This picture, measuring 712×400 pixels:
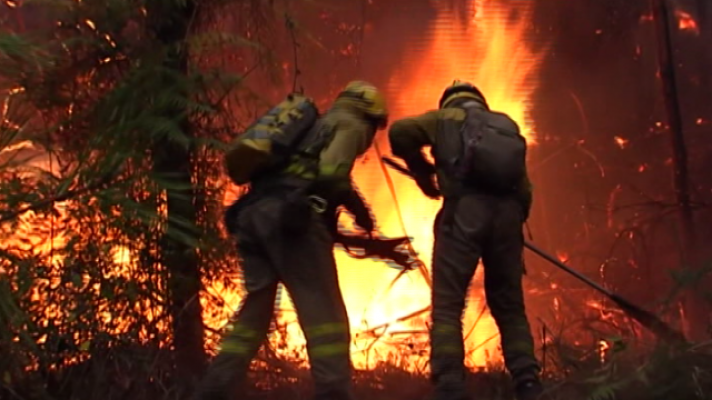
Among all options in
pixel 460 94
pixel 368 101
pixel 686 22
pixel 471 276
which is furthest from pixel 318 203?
pixel 686 22

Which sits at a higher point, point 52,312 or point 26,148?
point 26,148

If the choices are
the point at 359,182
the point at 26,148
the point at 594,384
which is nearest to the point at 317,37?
the point at 359,182

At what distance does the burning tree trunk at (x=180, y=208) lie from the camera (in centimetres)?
538

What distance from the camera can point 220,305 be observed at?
572cm

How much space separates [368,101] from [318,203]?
0.54 metres

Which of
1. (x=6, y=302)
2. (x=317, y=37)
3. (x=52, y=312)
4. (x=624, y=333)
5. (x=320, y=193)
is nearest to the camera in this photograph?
(x=320, y=193)

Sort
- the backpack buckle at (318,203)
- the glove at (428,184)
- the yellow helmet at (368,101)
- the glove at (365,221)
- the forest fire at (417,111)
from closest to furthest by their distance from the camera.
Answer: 1. the backpack buckle at (318,203)
2. the yellow helmet at (368,101)
3. the glove at (365,221)
4. the glove at (428,184)
5. the forest fire at (417,111)

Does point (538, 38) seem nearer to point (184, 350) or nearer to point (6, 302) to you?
point (184, 350)

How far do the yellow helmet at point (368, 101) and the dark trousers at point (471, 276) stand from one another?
0.55 meters

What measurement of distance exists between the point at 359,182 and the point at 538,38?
1471 mm

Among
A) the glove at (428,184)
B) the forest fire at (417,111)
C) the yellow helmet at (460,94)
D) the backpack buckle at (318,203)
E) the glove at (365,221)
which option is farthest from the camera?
the forest fire at (417,111)

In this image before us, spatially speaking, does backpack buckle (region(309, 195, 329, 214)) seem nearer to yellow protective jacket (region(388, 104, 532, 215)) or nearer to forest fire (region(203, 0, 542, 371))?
yellow protective jacket (region(388, 104, 532, 215))

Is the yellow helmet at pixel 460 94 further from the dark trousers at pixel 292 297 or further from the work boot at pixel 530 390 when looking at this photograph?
the work boot at pixel 530 390

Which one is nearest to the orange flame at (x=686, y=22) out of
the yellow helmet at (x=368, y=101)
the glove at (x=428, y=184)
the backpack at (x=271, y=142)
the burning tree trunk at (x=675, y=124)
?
the burning tree trunk at (x=675, y=124)
